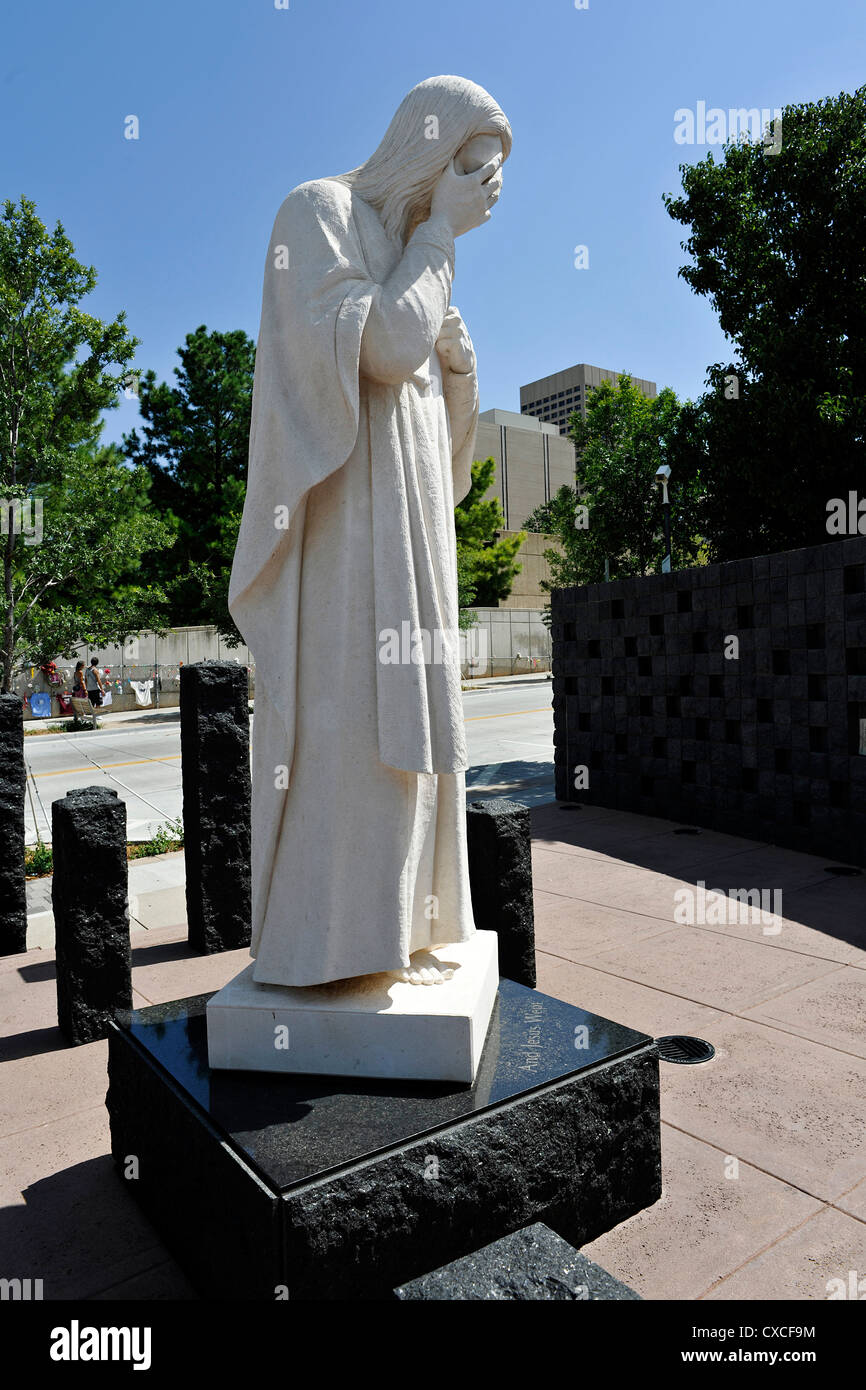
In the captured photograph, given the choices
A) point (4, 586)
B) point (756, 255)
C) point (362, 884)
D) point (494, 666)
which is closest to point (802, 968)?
point (362, 884)

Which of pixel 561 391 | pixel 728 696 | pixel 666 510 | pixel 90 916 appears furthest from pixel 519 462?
pixel 90 916

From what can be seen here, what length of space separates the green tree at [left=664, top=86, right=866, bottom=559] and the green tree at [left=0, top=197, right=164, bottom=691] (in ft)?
25.0

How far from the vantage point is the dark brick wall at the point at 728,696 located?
7.58 metres

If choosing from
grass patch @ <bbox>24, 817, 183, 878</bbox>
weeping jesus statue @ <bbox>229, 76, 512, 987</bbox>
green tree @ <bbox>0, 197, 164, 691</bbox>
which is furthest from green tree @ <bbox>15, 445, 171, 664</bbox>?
weeping jesus statue @ <bbox>229, 76, 512, 987</bbox>

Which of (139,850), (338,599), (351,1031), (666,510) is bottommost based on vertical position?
(139,850)

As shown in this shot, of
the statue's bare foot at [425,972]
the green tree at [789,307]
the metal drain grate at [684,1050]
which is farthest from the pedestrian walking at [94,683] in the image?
the statue's bare foot at [425,972]

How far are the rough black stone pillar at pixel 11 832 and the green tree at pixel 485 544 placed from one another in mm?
31596

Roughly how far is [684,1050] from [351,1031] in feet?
6.82

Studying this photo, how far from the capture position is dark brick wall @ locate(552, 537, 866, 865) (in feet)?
24.9

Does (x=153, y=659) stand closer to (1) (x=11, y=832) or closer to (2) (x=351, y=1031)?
(1) (x=11, y=832)

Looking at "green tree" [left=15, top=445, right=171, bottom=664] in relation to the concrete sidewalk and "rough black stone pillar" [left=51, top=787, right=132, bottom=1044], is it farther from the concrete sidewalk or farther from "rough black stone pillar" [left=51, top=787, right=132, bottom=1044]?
"rough black stone pillar" [left=51, top=787, right=132, bottom=1044]

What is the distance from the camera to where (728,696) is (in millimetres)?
8758

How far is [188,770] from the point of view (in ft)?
18.9
